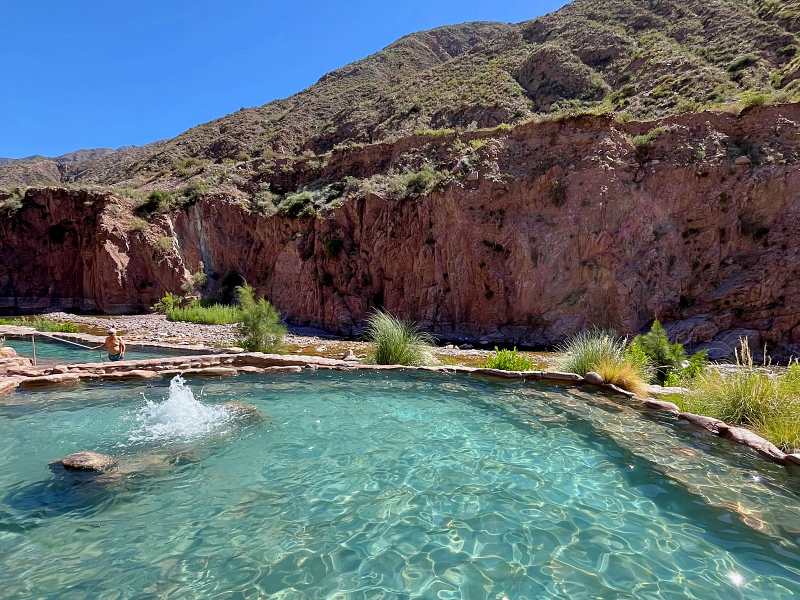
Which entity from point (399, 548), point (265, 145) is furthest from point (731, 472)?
point (265, 145)

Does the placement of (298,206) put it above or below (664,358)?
above

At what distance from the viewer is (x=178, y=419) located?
6.44m

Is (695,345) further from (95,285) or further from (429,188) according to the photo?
(95,285)

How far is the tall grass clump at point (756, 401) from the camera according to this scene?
5383mm

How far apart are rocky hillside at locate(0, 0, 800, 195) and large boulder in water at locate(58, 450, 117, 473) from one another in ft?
67.4

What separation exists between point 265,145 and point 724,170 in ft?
116

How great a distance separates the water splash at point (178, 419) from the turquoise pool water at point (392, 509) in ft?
0.13

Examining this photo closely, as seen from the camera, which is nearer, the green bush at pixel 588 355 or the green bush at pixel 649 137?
the green bush at pixel 588 355

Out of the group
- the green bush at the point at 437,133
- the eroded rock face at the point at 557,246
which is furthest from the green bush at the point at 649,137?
the green bush at the point at 437,133

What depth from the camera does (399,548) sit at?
3.37 m

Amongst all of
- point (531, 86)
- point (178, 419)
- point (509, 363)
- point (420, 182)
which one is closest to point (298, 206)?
point (420, 182)

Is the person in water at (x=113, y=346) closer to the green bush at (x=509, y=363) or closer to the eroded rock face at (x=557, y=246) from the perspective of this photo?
the green bush at (x=509, y=363)

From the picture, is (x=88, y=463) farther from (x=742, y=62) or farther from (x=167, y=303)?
(x=742, y=62)

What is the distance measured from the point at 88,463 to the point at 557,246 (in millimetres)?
15818
